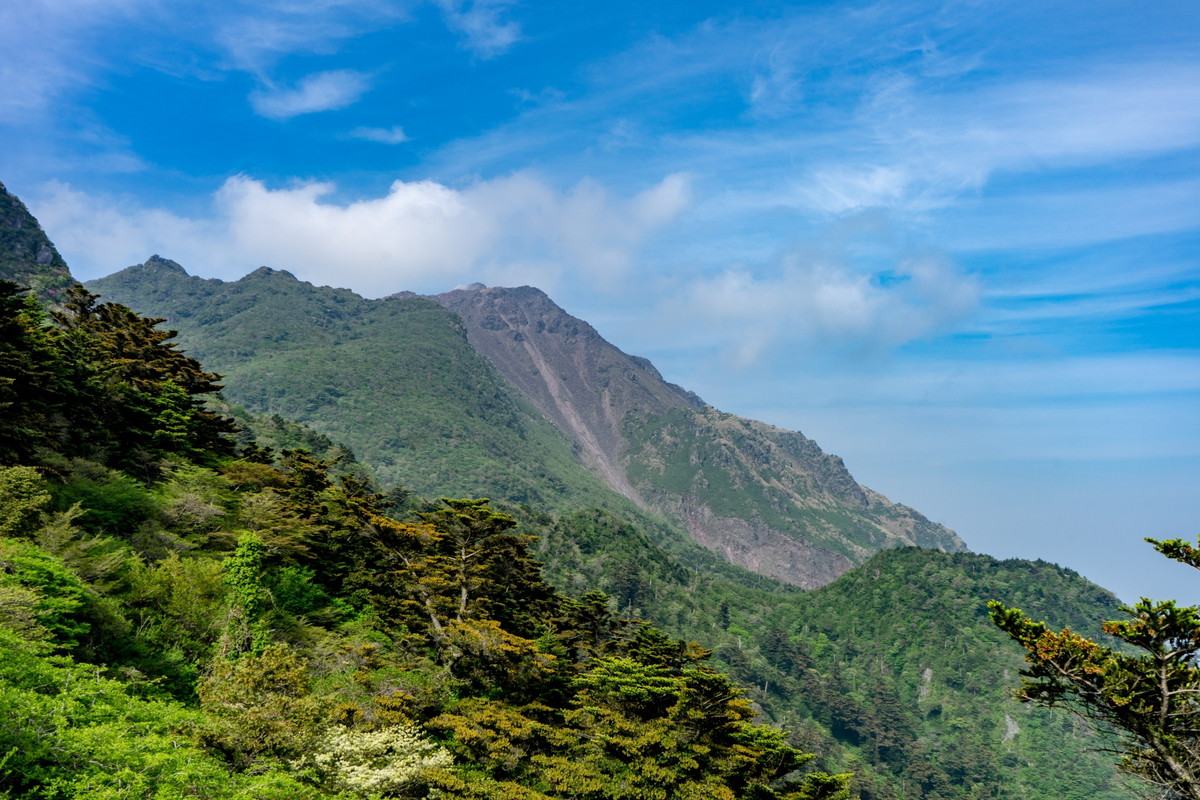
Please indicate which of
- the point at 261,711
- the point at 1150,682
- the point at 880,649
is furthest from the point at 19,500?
the point at 880,649

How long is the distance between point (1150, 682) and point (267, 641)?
3042 cm

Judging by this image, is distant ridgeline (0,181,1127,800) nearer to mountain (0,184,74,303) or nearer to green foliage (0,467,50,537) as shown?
green foliage (0,467,50,537)

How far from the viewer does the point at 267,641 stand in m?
24.9

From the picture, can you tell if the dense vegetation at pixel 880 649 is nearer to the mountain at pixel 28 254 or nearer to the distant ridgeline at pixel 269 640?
the mountain at pixel 28 254

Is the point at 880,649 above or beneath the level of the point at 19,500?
beneath

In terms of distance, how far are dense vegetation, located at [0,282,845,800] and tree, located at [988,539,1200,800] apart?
591 inches

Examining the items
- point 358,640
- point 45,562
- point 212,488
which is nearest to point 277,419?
point 212,488

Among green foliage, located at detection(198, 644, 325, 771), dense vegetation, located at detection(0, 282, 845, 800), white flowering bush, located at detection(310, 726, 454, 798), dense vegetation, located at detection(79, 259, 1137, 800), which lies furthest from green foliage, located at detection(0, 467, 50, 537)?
dense vegetation, located at detection(79, 259, 1137, 800)

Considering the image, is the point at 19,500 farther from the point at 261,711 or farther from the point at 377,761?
the point at 377,761

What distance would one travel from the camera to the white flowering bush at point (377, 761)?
19.0 metres

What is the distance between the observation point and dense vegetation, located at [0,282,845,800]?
48.5 ft

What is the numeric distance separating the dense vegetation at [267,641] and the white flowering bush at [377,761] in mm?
97

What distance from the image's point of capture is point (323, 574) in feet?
126

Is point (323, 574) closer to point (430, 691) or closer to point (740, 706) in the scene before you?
point (430, 691)
